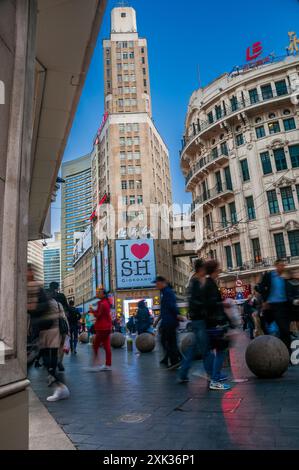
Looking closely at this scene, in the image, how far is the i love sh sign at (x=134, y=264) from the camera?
5062 centimetres

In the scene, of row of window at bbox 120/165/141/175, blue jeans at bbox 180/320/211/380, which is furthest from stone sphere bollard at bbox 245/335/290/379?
row of window at bbox 120/165/141/175

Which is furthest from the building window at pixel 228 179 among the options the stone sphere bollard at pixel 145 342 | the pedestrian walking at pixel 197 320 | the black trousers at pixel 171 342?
the pedestrian walking at pixel 197 320

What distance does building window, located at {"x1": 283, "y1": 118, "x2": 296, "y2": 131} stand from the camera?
33812 millimetres

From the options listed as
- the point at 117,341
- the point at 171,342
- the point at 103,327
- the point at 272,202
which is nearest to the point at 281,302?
the point at 171,342

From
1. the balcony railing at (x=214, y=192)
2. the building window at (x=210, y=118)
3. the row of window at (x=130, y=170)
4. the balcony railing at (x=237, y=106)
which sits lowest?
the balcony railing at (x=214, y=192)

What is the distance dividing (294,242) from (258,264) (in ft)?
11.7

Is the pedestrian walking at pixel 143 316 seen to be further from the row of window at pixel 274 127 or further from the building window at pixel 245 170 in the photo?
the row of window at pixel 274 127

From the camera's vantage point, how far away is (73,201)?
127 m

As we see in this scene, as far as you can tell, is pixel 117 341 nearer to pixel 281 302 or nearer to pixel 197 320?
pixel 281 302

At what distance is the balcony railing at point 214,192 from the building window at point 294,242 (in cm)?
725

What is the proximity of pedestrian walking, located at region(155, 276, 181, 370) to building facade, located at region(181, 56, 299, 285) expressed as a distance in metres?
25.0

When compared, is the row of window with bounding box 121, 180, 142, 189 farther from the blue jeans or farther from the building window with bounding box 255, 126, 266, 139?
the blue jeans

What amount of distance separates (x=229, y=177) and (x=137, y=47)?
1752 inches
